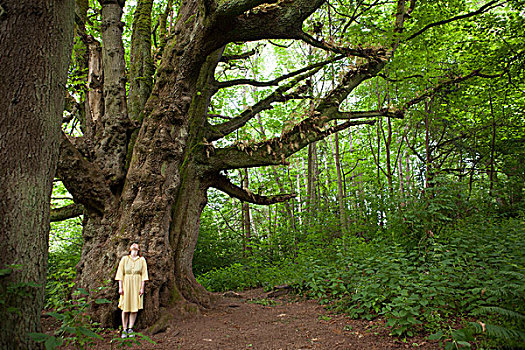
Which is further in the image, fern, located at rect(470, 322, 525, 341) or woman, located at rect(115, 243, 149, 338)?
woman, located at rect(115, 243, 149, 338)

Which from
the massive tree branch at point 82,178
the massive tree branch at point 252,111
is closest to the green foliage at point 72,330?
the massive tree branch at point 82,178

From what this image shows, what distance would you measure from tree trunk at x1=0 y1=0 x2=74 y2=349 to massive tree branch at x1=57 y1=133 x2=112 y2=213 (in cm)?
386

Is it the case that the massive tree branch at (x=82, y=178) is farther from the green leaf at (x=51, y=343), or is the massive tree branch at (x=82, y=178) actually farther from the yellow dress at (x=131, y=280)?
the green leaf at (x=51, y=343)

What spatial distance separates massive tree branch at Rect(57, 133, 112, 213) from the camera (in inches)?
226

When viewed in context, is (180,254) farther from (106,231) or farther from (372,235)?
(372,235)

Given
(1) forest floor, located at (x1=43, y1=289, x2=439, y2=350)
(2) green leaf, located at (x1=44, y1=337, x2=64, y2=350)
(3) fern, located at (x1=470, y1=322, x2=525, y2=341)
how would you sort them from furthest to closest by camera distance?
(1) forest floor, located at (x1=43, y1=289, x2=439, y2=350) < (3) fern, located at (x1=470, y1=322, x2=525, y2=341) < (2) green leaf, located at (x1=44, y1=337, x2=64, y2=350)

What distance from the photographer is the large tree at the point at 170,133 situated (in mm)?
5652

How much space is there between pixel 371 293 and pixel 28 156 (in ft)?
16.1

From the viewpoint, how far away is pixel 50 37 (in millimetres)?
2307

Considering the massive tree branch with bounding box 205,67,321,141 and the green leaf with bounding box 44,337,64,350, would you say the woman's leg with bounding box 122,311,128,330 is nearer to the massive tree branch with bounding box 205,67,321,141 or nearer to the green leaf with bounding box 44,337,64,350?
the green leaf with bounding box 44,337,64,350

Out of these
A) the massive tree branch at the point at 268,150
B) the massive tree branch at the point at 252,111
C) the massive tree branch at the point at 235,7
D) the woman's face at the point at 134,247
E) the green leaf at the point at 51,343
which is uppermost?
the massive tree branch at the point at 235,7

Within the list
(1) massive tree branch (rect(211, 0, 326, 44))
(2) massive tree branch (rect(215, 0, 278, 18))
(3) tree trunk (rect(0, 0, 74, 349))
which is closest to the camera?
(3) tree trunk (rect(0, 0, 74, 349))

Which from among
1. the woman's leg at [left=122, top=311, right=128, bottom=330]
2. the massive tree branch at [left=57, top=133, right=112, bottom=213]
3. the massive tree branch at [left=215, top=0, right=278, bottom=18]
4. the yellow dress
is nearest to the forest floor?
the woman's leg at [left=122, top=311, right=128, bottom=330]

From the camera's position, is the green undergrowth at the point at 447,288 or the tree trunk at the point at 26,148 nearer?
the tree trunk at the point at 26,148
